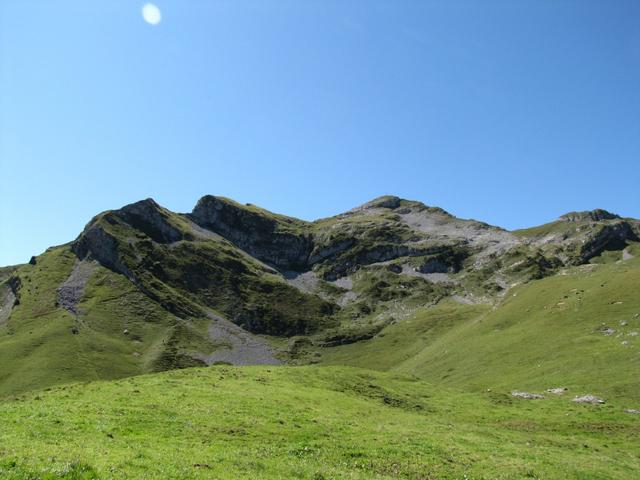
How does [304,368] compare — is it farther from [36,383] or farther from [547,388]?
[36,383]

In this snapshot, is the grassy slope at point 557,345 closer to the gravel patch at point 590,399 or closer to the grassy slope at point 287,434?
the gravel patch at point 590,399

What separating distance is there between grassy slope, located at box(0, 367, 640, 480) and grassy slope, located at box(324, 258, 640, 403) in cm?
1274

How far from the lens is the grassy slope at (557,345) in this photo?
65.3m

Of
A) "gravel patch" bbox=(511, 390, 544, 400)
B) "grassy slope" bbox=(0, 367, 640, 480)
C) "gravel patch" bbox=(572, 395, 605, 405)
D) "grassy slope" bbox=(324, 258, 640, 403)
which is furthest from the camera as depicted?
"grassy slope" bbox=(324, 258, 640, 403)

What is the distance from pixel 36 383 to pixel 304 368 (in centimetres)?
12682

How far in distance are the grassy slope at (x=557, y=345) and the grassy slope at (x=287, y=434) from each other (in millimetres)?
12738

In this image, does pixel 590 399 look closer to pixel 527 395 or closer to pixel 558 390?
pixel 558 390

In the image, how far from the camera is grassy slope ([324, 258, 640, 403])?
214 feet

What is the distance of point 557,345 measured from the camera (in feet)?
271

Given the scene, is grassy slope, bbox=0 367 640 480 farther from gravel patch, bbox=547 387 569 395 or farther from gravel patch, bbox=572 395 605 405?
gravel patch, bbox=547 387 569 395

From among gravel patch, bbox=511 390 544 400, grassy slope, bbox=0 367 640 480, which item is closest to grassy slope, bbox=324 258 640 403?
gravel patch, bbox=511 390 544 400

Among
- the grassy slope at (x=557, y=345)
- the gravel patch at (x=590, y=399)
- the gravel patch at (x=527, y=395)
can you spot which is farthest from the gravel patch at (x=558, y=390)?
the gravel patch at (x=590, y=399)

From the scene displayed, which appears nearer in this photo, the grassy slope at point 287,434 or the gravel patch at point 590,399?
the grassy slope at point 287,434

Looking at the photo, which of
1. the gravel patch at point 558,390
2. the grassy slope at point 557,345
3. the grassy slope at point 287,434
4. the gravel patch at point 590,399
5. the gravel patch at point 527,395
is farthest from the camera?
the grassy slope at point 557,345
